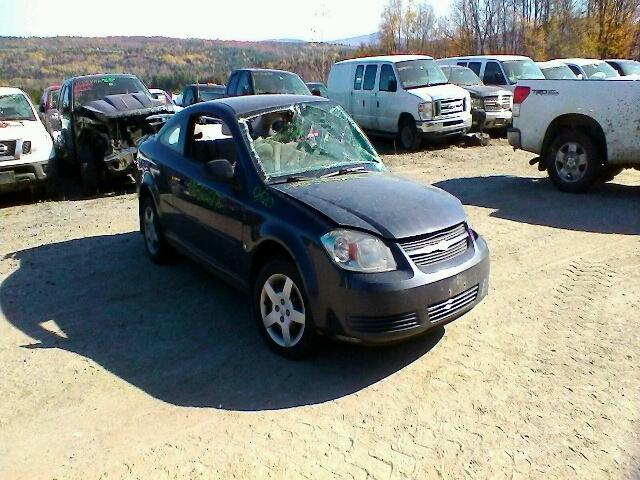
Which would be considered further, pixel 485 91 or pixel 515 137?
pixel 485 91

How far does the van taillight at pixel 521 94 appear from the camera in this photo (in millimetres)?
9424

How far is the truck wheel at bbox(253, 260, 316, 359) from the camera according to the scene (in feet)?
13.0

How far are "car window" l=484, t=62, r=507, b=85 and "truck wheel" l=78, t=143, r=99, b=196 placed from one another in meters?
10.9

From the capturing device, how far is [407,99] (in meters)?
13.7

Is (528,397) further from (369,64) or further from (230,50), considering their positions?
(230,50)

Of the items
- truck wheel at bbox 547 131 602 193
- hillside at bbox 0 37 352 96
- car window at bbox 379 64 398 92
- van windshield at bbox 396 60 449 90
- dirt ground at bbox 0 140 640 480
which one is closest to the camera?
dirt ground at bbox 0 140 640 480

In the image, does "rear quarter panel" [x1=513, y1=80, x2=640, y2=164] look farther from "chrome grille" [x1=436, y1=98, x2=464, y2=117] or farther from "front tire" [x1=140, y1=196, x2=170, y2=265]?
"front tire" [x1=140, y1=196, x2=170, y2=265]

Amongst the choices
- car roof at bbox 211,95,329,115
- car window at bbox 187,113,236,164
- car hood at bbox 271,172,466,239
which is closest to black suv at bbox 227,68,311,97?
car window at bbox 187,113,236,164

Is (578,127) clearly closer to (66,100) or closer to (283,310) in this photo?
(283,310)

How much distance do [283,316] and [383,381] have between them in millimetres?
791

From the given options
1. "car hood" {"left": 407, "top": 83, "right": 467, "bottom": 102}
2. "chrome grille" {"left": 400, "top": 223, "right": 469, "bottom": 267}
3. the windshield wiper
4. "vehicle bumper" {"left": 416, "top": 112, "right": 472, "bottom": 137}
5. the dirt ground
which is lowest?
the dirt ground

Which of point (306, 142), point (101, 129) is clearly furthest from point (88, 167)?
point (306, 142)

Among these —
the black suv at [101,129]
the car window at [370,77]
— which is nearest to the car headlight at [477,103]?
the car window at [370,77]

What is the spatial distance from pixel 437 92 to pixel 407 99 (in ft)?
2.24
